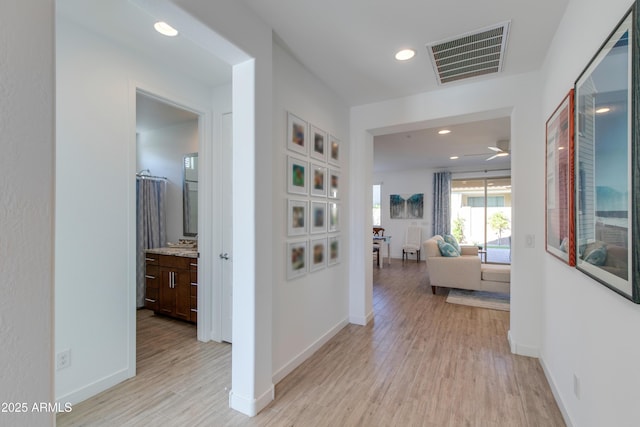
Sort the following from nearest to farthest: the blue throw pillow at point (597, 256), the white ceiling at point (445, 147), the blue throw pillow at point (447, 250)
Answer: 1. the blue throw pillow at point (597, 256)
2. the white ceiling at point (445, 147)
3. the blue throw pillow at point (447, 250)

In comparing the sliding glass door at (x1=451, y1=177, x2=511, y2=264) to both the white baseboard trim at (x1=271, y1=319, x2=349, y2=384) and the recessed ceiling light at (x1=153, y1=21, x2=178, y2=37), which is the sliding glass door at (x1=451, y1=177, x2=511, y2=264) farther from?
the recessed ceiling light at (x1=153, y1=21, x2=178, y2=37)

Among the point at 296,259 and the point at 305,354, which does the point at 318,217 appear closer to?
the point at 296,259

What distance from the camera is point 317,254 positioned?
280 cm

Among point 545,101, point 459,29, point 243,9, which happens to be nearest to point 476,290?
point 545,101

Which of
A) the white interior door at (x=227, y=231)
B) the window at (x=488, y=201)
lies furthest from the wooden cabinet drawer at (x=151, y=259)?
the window at (x=488, y=201)

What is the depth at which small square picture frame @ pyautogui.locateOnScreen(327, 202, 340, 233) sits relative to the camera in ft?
9.95

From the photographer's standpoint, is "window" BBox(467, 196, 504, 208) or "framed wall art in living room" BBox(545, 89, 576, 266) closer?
"framed wall art in living room" BBox(545, 89, 576, 266)

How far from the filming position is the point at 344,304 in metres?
3.43

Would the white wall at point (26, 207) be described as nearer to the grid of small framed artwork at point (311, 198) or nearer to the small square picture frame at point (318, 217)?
the grid of small framed artwork at point (311, 198)

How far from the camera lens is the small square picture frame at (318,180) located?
272 cm

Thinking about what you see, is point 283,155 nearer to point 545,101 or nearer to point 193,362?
point 193,362

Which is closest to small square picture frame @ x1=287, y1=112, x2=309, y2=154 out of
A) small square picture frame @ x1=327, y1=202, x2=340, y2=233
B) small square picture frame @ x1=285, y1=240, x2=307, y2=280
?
small square picture frame @ x1=327, y1=202, x2=340, y2=233

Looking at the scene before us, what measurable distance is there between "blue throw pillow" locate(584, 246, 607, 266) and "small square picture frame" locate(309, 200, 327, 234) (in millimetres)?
1899

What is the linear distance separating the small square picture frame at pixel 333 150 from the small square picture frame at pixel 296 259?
3.25 ft
